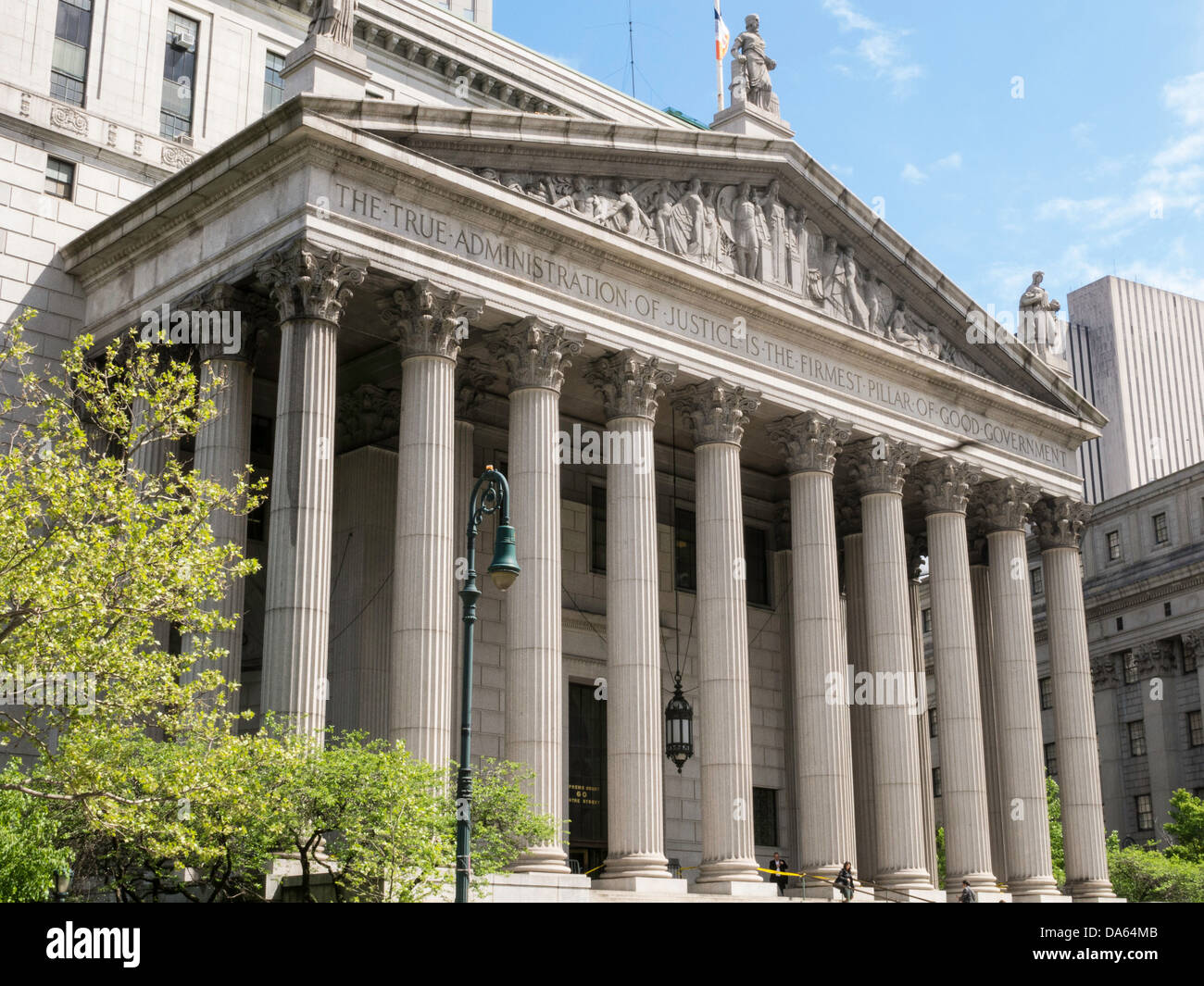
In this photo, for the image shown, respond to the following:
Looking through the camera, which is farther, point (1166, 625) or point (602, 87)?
point (1166, 625)

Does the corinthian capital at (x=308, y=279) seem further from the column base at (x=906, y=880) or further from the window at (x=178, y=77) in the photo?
the column base at (x=906, y=880)

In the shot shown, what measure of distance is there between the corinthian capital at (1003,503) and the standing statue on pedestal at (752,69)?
1404cm

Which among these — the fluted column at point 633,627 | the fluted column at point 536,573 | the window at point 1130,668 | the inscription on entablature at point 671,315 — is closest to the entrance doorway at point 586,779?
the fluted column at point 633,627

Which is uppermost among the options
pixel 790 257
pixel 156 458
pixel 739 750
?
pixel 790 257

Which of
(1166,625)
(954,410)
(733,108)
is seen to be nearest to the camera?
(733,108)

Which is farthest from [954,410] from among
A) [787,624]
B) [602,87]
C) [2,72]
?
[2,72]

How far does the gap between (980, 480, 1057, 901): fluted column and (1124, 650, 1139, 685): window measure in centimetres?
3301

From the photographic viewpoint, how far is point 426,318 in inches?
1278

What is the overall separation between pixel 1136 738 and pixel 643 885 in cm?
5316

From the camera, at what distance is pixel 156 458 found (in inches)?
1355

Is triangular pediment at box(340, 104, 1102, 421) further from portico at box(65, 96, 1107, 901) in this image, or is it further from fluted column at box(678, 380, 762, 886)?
fluted column at box(678, 380, 762, 886)
